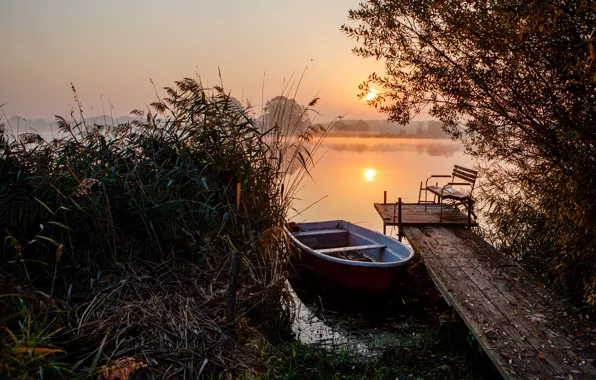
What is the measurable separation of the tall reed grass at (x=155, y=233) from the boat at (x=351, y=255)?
93 cm

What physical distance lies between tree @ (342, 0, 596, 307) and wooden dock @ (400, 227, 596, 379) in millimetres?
374

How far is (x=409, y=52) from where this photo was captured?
17.4ft

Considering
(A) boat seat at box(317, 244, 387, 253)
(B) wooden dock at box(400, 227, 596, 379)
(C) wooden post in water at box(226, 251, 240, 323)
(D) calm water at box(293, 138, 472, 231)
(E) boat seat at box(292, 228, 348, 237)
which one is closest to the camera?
(B) wooden dock at box(400, 227, 596, 379)

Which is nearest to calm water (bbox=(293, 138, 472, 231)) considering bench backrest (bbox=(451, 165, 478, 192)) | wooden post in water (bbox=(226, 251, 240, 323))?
bench backrest (bbox=(451, 165, 478, 192))

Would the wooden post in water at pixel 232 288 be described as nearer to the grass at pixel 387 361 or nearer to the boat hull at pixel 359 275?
the grass at pixel 387 361

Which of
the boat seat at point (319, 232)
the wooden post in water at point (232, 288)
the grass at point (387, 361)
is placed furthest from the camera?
the boat seat at point (319, 232)

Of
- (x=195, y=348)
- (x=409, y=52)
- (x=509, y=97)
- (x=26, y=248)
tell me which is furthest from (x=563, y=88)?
(x=26, y=248)

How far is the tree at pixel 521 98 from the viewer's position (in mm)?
3662

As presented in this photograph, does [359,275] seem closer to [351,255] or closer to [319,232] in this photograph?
[351,255]

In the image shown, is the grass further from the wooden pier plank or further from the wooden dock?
the wooden pier plank

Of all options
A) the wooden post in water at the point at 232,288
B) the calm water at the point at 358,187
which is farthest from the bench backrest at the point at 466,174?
the wooden post in water at the point at 232,288

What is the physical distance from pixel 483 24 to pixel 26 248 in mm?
4589

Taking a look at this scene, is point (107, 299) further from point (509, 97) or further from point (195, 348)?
point (509, 97)

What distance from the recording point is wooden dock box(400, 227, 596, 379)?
130 inches
